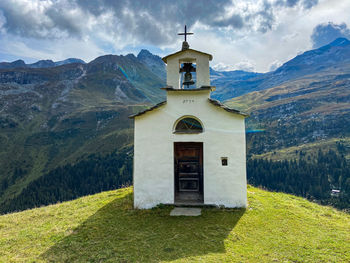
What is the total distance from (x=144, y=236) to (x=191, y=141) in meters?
4.72

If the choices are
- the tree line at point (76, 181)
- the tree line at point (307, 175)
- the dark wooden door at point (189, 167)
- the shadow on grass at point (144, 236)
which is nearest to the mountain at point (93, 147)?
the tree line at point (76, 181)

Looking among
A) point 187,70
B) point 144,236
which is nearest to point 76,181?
point 187,70

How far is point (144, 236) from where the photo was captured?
8500 mm

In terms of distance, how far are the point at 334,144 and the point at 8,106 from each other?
242 meters

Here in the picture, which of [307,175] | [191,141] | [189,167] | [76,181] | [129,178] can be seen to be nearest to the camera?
[191,141]

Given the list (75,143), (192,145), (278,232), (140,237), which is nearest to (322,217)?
(278,232)

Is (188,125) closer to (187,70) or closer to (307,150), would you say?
(187,70)

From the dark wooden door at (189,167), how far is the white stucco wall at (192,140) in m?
1.96

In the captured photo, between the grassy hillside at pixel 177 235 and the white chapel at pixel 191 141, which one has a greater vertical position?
the white chapel at pixel 191 141

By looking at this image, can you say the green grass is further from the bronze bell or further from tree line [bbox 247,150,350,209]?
the bronze bell

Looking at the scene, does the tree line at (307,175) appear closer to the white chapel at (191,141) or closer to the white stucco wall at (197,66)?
the white chapel at (191,141)

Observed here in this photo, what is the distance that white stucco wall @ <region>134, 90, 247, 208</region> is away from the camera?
11000 mm

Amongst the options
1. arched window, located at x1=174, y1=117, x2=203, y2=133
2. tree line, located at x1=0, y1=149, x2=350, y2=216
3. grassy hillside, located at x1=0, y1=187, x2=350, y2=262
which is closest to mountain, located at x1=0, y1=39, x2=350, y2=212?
tree line, located at x1=0, y1=149, x2=350, y2=216

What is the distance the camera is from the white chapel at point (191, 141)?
36.2ft
